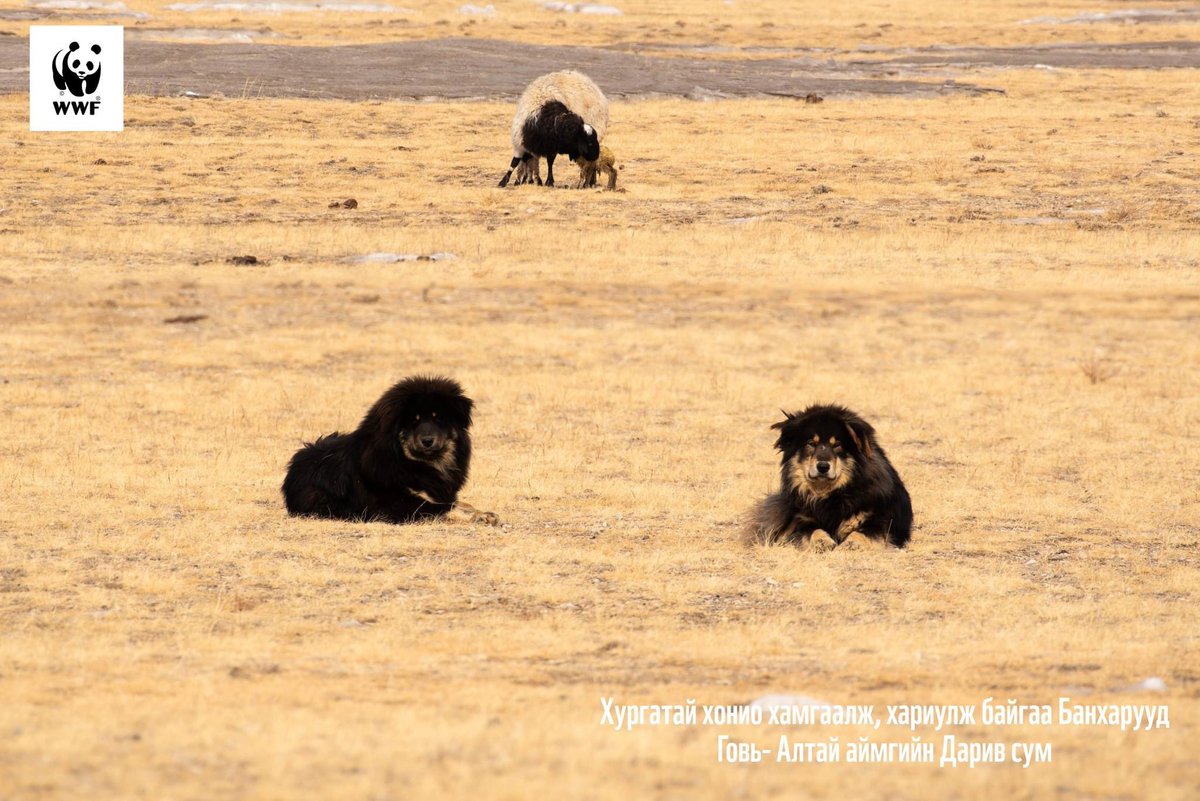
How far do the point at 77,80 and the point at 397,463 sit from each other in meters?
39.6

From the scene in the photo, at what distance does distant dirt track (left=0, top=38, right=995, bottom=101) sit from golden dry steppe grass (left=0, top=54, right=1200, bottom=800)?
6.97 m

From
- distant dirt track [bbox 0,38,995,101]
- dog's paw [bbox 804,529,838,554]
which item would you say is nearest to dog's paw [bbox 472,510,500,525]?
dog's paw [bbox 804,529,838,554]

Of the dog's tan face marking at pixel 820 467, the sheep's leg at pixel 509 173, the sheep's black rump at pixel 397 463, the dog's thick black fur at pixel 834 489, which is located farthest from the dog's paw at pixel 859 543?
the sheep's leg at pixel 509 173

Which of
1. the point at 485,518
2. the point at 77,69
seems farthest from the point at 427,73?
the point at 485,518

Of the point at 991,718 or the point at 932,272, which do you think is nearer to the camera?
the point at 991,718

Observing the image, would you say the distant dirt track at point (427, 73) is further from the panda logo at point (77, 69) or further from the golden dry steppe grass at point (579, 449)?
the golden dry steppe grass at point (579, 449)

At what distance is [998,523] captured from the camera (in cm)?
1509

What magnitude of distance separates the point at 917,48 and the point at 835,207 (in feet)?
170

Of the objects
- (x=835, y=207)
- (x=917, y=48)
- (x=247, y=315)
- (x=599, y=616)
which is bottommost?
(x=599, y=616)

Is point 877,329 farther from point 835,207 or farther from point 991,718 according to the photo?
point 991,718

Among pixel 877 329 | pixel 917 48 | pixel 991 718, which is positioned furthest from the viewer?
pixel 917 48

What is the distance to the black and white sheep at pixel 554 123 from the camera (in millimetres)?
36750

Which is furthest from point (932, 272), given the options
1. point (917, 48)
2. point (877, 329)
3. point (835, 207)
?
point (917, 48)

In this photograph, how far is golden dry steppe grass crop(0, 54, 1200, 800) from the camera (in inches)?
309
